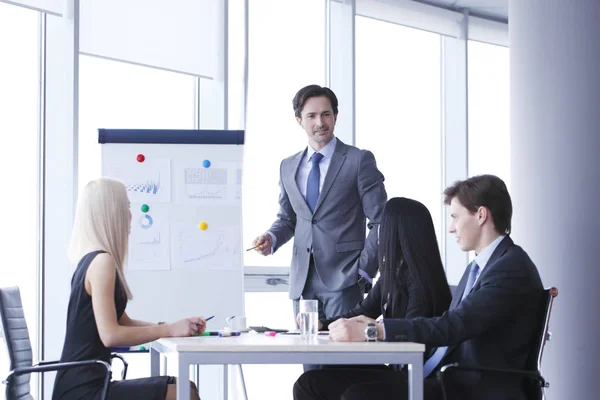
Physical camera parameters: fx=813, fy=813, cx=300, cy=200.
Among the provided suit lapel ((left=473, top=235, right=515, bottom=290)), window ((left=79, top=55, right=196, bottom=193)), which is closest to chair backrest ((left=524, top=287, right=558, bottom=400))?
suit lapel ((left=473, top=235, right=515, bottom=290))

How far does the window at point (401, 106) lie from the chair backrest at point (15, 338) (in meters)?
Answer: 3.80

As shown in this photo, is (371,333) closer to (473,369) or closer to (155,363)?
(473,369)

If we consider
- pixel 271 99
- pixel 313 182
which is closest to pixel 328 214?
pixel 313 182

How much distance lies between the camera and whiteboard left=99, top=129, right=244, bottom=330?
13.8 feet

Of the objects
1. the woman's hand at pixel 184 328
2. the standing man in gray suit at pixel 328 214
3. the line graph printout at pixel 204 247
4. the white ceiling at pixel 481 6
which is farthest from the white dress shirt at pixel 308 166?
the white ceiling at pixel 481 6

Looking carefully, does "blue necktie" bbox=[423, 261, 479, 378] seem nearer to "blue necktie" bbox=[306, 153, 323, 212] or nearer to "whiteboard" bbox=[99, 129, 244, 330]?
"blue necktie" bbox=[306, 153, 323, 212]

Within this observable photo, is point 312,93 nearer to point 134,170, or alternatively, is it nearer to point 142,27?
point 134,170

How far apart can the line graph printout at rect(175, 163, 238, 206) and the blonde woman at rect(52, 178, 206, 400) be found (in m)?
1.34

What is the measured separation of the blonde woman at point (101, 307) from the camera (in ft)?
9.00

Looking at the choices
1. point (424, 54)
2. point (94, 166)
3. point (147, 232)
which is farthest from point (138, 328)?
point (424, 54)

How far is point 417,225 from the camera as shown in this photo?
2.83 metres

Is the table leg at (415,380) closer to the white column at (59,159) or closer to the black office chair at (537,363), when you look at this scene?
the black office chair at (537,363)

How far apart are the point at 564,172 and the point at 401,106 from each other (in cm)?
279

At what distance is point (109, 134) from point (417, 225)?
2010 millimetres
